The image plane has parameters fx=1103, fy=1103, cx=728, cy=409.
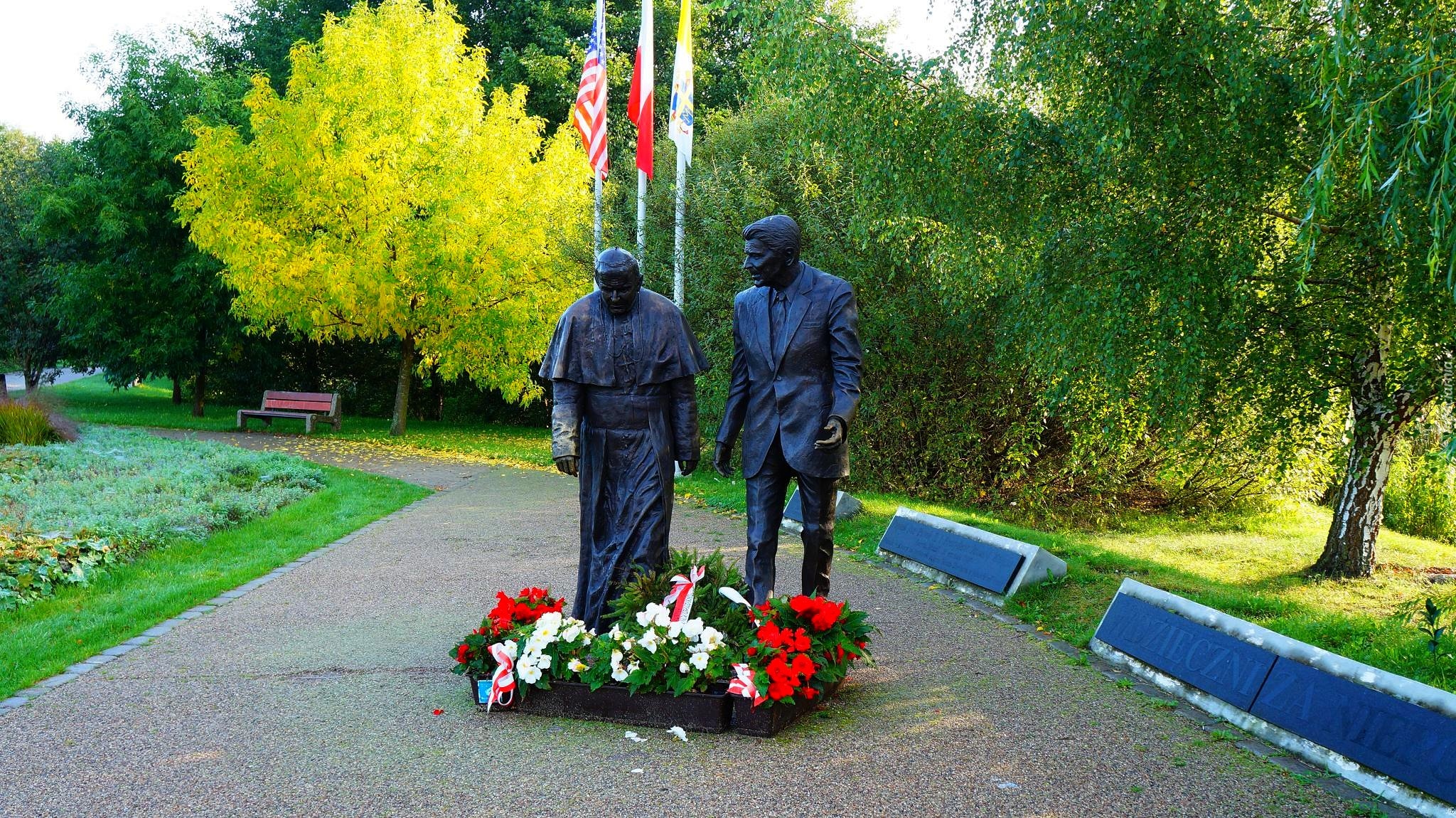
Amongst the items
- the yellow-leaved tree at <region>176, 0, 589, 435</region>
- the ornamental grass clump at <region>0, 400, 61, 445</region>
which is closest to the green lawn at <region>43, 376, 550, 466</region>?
the yellow-leaved tree at <region>176, 0, 589, 435</region>

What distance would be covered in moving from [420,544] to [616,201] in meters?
10.9

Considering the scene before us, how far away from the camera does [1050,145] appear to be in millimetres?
8797

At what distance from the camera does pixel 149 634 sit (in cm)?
664

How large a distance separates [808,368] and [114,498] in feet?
27.9

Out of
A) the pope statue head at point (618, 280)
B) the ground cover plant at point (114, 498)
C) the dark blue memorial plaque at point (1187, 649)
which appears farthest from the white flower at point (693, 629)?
the ground cover plant at point (114, 498)

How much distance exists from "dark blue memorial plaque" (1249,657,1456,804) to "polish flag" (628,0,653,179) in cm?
1225

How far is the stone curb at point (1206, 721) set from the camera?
416 cm

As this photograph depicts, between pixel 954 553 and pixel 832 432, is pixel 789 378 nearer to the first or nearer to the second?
pixel 832 432

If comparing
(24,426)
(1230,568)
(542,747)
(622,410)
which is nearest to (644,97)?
(1230,568)

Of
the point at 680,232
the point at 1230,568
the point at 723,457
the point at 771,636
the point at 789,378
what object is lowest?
the point at 1230,568

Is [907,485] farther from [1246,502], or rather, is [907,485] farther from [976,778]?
[976,778]

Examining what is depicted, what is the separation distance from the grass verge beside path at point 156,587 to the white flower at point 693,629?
332 cm

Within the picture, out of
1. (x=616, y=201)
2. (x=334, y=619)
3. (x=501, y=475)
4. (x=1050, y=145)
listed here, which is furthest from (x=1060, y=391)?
(x=616, y=201)

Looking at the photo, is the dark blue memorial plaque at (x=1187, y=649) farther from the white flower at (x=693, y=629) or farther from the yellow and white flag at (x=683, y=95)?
the yellow and white flag at (x=683, y=95)
